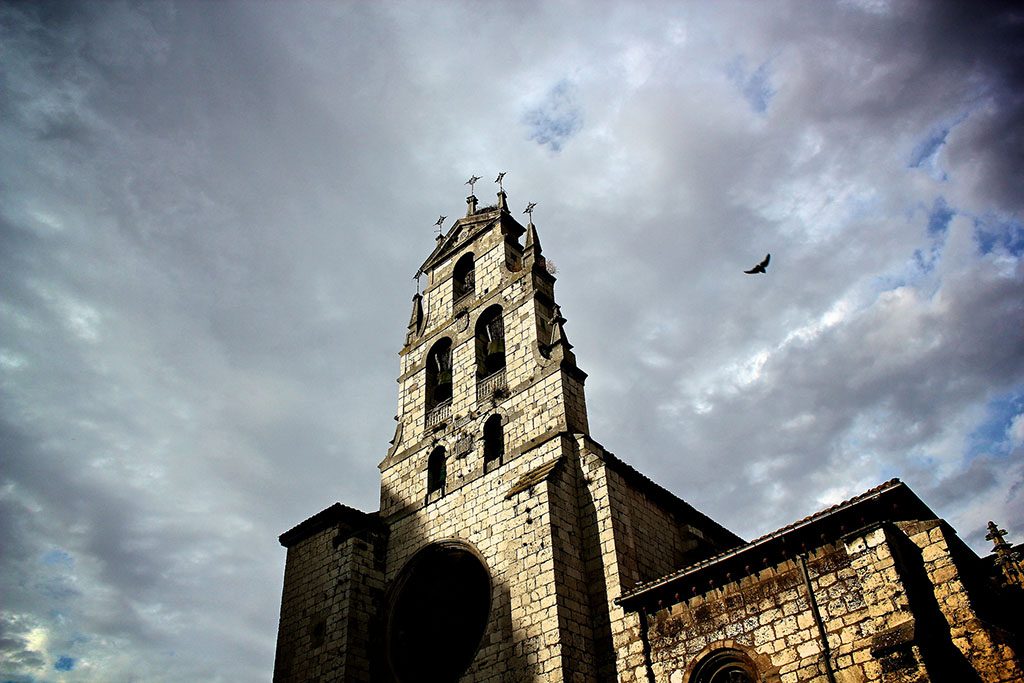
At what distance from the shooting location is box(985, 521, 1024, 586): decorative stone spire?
13250 mm

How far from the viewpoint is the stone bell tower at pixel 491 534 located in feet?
51.6

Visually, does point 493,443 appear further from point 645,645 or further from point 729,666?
point 729,666

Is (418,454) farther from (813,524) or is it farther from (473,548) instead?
(813,524)

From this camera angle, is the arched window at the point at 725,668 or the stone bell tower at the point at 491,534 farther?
the stone bell tower at the point at 491,534

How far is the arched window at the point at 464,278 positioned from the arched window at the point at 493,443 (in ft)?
19.9

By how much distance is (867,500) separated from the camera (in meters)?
12.6

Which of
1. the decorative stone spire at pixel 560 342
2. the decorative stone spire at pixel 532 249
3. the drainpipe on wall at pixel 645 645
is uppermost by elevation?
the decorative stone spire at pixel 532 249

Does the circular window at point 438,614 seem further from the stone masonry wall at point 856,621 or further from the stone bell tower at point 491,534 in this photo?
the stone masonry wall at point 856,621

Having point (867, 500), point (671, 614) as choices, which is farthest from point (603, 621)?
point (867, 500)

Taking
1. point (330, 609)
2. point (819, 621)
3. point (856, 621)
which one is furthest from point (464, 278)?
point (856, 621)

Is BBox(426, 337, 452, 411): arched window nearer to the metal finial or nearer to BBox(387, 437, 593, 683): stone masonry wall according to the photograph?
BBox(387, 437, 593, 683): stone masonry wall

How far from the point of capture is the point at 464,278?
25.8m

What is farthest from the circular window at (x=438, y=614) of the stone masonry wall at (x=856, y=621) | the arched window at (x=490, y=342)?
the arched window at (x=490, y=342)

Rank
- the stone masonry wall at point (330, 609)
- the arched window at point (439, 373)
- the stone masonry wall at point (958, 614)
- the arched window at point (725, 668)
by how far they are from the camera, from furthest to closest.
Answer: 1. the arched window at point (439, 373)
2. the stone masonry wall at point (330, 609)
3. the arched window at point (725, 668)
4. the stone masonry wall at point (958, 614)
